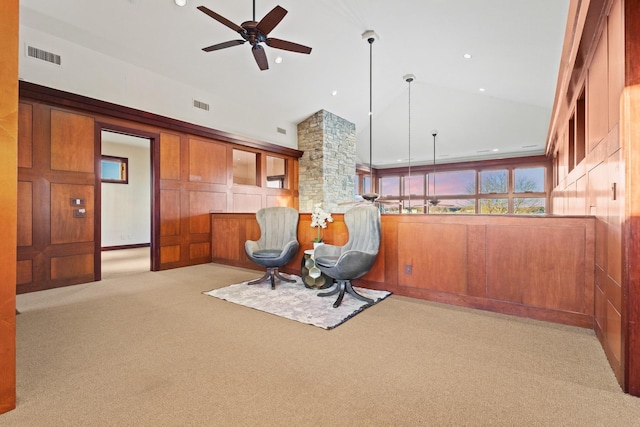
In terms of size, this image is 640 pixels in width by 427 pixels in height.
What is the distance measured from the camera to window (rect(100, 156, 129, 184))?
8258mm

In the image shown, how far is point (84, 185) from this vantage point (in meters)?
4.66

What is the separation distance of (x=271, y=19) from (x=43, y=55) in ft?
11.2

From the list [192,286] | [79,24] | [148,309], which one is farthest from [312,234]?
[79,24]

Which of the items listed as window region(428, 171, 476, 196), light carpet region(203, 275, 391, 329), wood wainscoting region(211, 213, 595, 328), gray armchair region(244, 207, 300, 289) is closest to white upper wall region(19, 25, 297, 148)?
gray armchair region(244, 207, 300, 289)

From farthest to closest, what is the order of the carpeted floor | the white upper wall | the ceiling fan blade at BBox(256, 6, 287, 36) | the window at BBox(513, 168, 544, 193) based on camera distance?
the window at BBox(513, 168, 544, 193), the white upper wall, the ceiling fan blade at BBox(256, 6, 287, 36), the carpeted floor

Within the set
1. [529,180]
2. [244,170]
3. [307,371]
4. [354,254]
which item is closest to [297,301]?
[354,254]

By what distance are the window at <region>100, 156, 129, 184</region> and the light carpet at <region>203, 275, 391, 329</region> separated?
247 inches

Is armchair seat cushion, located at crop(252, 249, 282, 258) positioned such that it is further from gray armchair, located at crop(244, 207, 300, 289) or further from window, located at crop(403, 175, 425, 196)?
window, located at crop(403, 175, 425, 196)

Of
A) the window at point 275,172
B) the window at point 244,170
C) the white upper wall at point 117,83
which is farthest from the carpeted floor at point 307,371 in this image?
the window at point 244,170

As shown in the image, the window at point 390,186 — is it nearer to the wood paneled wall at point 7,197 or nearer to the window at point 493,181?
the window at point 493,181

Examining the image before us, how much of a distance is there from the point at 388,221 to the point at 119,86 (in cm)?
475

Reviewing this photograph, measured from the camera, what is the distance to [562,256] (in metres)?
2.90

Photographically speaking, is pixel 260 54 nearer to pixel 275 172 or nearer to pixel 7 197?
pixel 7 197

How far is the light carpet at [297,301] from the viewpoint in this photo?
304 centimetres
